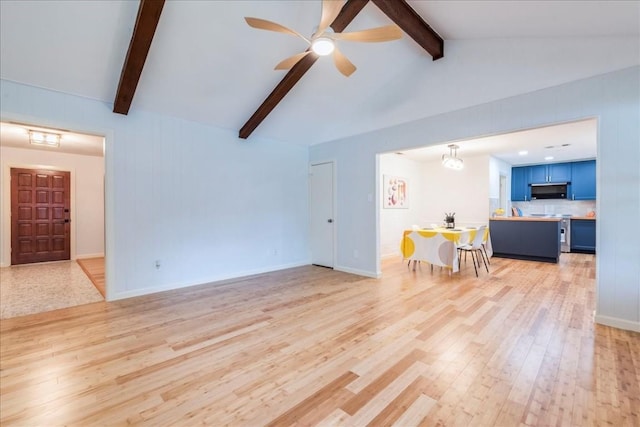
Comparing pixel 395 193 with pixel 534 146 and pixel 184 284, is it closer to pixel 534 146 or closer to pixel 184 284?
pixel 534 146

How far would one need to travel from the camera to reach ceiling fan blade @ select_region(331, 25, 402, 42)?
2.32 m

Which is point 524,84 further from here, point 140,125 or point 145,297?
point 145,297

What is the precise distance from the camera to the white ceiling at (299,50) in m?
2.66

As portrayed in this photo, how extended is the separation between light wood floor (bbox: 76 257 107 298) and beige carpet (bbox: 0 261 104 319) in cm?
7

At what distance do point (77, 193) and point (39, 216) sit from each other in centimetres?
86

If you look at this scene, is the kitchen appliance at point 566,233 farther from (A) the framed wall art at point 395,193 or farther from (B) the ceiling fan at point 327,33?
(B) the ceiling fan at point 327,33

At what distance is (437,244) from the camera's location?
491 cm

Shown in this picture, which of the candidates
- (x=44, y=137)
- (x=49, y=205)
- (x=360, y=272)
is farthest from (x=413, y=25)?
(x=49, y=205)

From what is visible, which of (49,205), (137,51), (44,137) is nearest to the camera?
(137,51)

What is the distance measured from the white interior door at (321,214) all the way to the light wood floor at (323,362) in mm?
1974

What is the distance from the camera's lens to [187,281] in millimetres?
4383

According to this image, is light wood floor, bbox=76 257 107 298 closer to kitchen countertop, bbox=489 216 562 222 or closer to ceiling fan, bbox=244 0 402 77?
ceiling fan, bbox=244 0 402 77

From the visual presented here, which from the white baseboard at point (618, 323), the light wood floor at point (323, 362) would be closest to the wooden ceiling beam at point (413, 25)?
the light wood floor at point (323, 362)

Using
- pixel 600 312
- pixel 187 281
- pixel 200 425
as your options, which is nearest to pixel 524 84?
pixel 600 312
